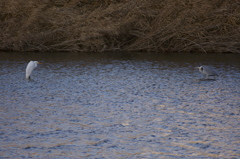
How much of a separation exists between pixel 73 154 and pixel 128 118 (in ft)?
7.98

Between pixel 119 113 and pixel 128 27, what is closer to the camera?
pixel 119 113

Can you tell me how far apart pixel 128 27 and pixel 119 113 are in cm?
1660

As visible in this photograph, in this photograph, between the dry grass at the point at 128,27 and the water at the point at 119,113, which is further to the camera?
the dry grass at the point at 128,27

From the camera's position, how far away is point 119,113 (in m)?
9.20

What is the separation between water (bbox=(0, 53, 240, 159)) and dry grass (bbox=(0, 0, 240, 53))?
733 cm

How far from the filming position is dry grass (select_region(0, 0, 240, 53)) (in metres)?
24.0

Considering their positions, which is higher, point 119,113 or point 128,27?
point 128,27

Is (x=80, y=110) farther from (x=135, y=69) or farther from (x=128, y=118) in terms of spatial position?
(x=135, y=69)

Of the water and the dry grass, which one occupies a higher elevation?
the dry grass

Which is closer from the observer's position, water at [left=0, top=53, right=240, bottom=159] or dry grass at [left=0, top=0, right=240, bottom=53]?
water at [left=0, top=53, right=240, bottom=159]

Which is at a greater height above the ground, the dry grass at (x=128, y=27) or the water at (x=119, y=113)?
the dry grass at (x=128, y=27)

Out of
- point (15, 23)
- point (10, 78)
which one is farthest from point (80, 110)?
point (15, 23)

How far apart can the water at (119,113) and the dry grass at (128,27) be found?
7326mm

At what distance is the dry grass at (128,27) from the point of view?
2405cm
